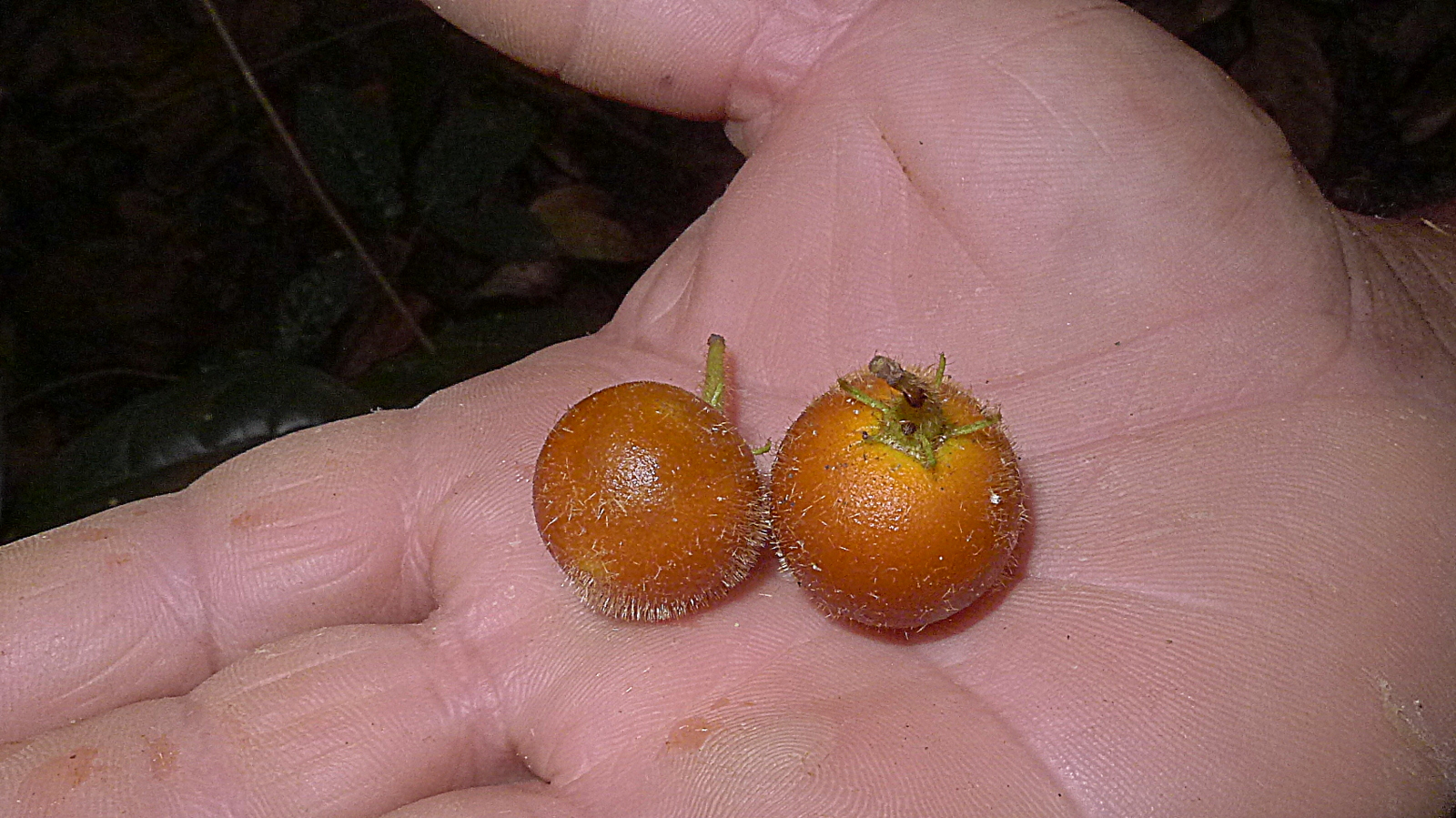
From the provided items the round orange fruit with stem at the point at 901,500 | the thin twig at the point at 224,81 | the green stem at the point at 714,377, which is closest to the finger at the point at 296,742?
the green stem at the point at 714,377

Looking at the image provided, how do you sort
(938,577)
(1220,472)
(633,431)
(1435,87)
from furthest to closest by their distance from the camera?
(1435,87), (1220,472), (633,431), (938,577)

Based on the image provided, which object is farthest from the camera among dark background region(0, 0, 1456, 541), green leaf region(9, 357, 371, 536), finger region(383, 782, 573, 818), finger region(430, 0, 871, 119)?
dark background region(0, 0, 1456, 541)

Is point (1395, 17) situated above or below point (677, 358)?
below

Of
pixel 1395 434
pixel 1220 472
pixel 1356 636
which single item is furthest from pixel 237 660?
pixel 1395 434

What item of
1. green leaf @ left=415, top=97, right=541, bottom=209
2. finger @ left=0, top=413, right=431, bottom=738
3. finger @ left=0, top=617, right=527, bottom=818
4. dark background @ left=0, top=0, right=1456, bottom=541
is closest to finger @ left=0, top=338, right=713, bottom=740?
finger @ left=0, top=413, right=431, bottom=738

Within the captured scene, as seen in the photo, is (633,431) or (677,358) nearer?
(633,431)

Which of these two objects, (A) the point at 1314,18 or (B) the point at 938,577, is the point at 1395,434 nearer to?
(B) the point at 938,577

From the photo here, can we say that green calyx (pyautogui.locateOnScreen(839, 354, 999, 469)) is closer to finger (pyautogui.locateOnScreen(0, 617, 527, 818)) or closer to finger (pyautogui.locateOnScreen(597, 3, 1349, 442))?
finger (pyautogui.locateOnScreen(597, 3, 1349, 442))
